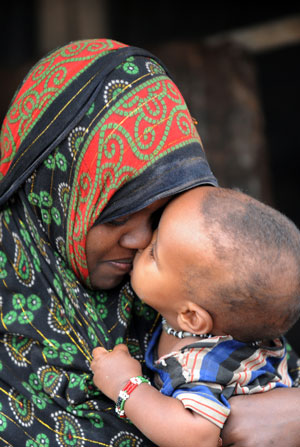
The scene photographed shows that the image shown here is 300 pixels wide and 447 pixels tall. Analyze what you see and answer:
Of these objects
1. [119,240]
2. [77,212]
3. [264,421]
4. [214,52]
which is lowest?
[264,421]

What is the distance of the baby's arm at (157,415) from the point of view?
5.59ft

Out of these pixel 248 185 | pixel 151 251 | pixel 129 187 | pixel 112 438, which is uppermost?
pixel 129 187

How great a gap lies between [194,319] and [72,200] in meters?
0.53

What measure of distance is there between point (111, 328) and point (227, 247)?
1.84 ft

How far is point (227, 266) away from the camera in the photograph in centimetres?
175

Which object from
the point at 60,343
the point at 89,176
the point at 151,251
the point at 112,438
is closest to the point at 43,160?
the point at 89,176

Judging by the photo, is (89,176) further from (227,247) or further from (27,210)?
(227,247)

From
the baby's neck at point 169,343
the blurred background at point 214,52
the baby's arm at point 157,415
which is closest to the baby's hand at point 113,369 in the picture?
the baby's arm at point 157,415

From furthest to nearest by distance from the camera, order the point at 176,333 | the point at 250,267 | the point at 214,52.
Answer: the point at 214,52 < the point at 176,333 < the point at 250,267

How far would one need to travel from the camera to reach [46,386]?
6.40ft

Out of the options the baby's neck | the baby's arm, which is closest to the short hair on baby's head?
the baby's neck

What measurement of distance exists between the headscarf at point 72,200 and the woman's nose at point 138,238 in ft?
0.31

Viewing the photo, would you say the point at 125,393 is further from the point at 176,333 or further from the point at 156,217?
the point at 156,217

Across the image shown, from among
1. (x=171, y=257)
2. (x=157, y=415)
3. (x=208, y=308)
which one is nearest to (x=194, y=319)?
(x=208, y=308)
